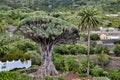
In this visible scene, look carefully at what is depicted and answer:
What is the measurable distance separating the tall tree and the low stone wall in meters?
4.85

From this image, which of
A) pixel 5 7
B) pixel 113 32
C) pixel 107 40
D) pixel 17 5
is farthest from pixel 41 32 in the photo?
pixel 17 5

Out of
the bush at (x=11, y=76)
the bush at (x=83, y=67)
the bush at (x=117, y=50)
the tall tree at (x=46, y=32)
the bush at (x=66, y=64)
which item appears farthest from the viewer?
the bush at (x=117, y=50)

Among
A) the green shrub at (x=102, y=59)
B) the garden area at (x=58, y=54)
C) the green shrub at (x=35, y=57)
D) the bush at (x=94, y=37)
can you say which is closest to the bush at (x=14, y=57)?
the garden area at (x=58, y=54)

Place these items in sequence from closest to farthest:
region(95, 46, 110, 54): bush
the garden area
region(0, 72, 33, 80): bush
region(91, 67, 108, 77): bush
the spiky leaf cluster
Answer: region(0, 72, 33, 80): bush → the spiky leaf cluster → the garden area → region(91, 67, 108, 77): bush → region(95, 46, 110, 54): bush

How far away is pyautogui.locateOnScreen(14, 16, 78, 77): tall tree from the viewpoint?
49.5m

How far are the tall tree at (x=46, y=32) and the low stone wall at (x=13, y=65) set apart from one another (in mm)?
4853

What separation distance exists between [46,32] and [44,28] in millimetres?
957

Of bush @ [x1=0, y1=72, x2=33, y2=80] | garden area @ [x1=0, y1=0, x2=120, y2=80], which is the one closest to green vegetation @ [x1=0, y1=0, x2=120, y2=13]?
garden area @ [x1=0, y1=0, x2=120, y2=80]

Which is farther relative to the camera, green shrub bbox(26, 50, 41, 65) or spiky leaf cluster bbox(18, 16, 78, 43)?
green shrub bbox(26, 50, 41, 65)

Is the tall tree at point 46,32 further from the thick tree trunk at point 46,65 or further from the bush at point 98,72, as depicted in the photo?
the bush at point 98,72

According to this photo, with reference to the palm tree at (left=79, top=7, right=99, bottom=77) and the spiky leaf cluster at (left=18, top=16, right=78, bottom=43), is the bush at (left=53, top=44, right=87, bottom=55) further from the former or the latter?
the palm tree at (left=79, top=7, right=99, bottom=77)

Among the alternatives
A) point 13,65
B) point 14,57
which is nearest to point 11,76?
point 14,57

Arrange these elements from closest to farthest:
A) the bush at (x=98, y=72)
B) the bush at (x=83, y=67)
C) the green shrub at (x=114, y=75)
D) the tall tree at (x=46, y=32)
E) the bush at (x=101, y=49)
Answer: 1. the tall tree at (x=46, y=32)
2. the green shrub at (x=114, y=75)
3. the bush at (x=98, y=72)
4. the bush at (x=83, y=67)
5. the bush at (x=101, y=49)

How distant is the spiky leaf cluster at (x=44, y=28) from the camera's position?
162ft
